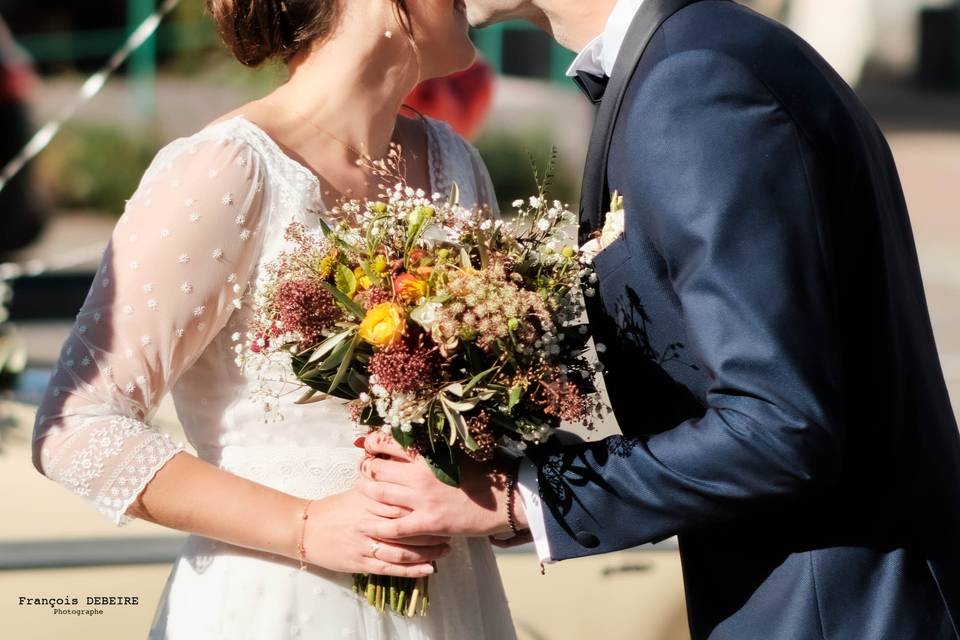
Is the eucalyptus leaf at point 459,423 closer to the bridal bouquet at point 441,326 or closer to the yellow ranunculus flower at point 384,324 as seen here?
the bridal bouquet at point 441,326

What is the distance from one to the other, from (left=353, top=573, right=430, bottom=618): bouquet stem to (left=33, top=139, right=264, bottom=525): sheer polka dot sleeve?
39cm

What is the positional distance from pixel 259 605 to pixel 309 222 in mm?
650

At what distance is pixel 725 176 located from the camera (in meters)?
1.43

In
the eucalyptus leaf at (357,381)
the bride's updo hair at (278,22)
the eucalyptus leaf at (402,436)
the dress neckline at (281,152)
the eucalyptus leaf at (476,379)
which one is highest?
the bride's updo hair at (278,22)

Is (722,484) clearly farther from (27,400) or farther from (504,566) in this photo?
(27,400)

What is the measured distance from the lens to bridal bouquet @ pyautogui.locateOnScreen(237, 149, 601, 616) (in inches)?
58.2

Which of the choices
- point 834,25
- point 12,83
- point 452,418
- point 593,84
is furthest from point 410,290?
point 834,25

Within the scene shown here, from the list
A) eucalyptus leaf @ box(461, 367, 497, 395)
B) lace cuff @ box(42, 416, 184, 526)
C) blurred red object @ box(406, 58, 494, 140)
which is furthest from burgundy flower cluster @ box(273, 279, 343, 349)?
blurred red object @ box(406, 58, 494, 140)

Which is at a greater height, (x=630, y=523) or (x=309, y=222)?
(x=309, y=222)

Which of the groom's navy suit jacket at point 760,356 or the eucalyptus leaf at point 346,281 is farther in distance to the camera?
the eucalyptus leaf at point 346,281

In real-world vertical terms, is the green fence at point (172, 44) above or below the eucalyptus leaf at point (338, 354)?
below

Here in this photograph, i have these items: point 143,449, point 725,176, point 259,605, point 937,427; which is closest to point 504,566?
point 259,605

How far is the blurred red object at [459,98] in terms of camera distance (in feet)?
17.0

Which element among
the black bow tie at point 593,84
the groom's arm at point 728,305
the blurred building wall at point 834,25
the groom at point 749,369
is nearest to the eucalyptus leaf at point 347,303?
the groom at point 749,369
